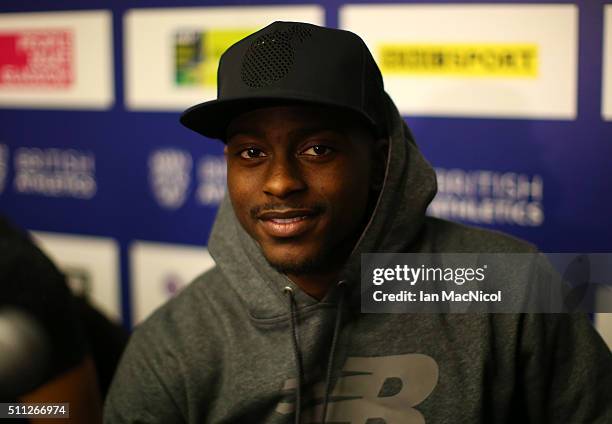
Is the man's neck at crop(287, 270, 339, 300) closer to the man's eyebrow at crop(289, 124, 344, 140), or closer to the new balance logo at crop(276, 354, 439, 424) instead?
the new balance logo at crop(276, 354, 439, 424)

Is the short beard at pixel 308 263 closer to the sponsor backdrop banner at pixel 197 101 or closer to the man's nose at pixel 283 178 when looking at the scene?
the man's nose at pixel 283 178

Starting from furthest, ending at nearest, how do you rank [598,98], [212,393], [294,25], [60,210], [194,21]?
[60,210]
[194,21]
[598,98]
[212,393]
[294,25]

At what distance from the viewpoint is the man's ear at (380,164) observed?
1.03m

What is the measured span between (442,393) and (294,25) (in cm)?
51

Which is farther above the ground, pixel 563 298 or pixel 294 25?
pixel 294 25

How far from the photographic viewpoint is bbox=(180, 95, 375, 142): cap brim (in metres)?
0.90

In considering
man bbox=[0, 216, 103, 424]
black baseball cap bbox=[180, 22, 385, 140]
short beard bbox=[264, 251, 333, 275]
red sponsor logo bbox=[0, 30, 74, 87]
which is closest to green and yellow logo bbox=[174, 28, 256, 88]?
red sponsor logo bbox=[0, 30, 74, 87]

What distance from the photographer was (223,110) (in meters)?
0.96

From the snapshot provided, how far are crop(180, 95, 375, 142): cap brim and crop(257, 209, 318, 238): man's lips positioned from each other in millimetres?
132

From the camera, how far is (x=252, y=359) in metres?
1.03

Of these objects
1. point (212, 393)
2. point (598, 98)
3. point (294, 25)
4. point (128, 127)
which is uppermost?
point (294, 25)

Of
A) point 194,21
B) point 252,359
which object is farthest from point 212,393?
point 194,21

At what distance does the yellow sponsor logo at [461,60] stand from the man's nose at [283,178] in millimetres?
600

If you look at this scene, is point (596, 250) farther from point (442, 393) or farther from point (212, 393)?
point (212, 393)
